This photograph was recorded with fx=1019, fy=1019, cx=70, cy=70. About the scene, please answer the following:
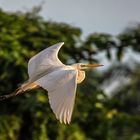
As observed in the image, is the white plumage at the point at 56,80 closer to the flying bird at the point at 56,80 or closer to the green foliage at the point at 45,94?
the flying bird at the point at 56,80

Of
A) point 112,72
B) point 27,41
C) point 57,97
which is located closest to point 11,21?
point 27,41

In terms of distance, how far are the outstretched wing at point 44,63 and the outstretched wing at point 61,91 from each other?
2.00 feet

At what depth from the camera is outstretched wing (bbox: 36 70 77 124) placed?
7.62m

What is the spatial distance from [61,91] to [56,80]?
33 cm

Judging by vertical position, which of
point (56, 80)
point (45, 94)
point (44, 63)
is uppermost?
point (56, 80)

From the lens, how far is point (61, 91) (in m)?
7.91

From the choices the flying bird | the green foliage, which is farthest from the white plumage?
the green foliage

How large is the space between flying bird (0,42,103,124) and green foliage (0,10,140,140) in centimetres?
367

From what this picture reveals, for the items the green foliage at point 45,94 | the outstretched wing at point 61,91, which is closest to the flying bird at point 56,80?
the outstretched wing at point 61,91

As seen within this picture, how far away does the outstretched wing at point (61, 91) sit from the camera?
762cm

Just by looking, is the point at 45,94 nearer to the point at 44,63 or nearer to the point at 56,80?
the point at 44,63

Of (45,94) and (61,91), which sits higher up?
(61,91)

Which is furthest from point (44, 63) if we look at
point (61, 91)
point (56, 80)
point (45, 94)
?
point (45, 94)

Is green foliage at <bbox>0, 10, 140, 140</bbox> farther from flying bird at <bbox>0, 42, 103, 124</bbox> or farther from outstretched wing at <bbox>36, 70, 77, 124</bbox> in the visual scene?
outstretched wing at <bbox>36, 70, 77, 124</bbox>
